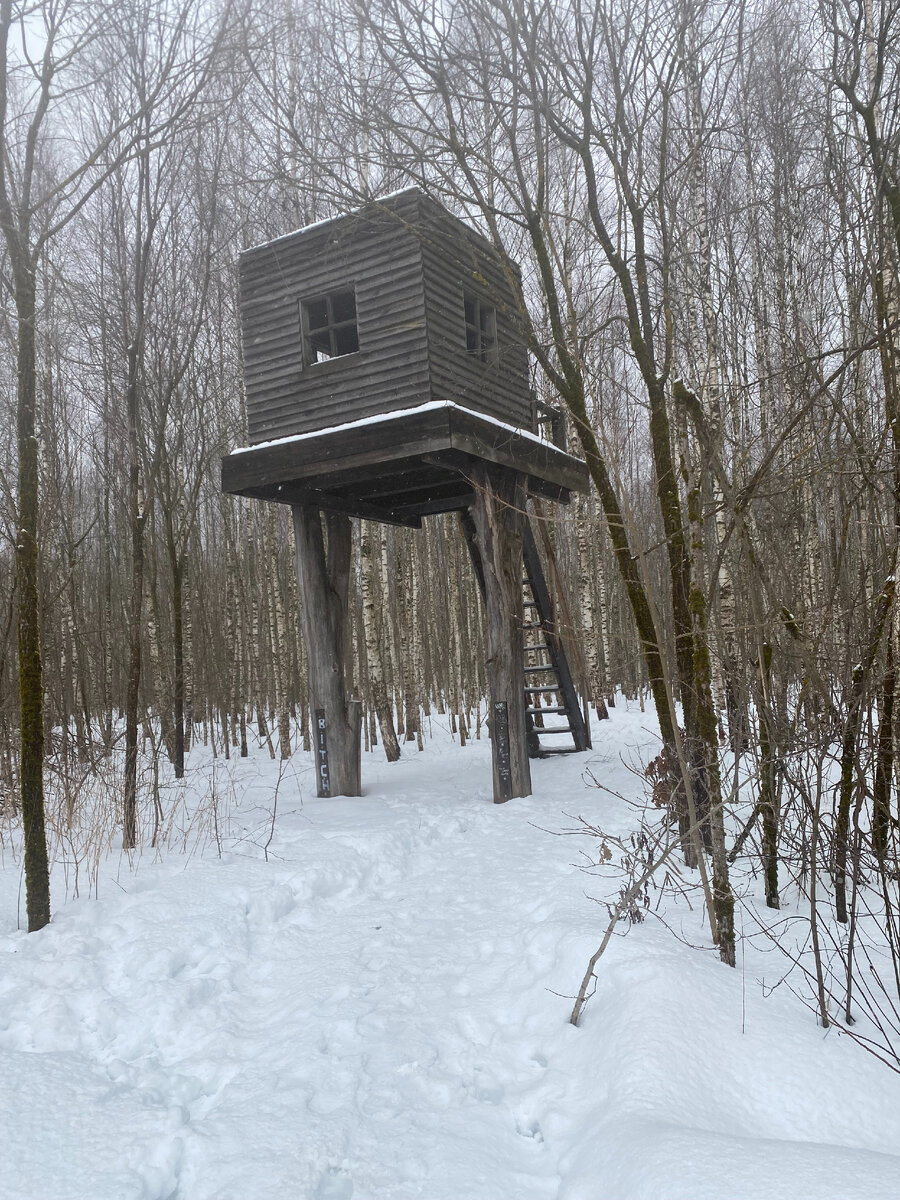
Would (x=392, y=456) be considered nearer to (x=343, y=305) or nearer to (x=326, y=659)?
(x=326, y=659)

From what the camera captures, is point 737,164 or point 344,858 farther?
point 737,164

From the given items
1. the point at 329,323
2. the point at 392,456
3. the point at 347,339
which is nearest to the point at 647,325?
the point at 392,456

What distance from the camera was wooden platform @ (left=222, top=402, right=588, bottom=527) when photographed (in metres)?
6.56

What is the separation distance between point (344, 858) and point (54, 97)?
499 centimetres

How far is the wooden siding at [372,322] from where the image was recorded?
274 inches

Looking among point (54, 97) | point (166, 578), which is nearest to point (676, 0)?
point (54, 97)

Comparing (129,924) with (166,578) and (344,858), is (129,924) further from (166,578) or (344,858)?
(166,578)

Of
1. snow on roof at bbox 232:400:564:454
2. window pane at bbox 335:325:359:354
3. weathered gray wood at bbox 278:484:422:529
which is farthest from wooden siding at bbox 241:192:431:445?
window pane at bbox 335:325:359:354

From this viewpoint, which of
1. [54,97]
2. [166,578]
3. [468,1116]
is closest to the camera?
[468,1116]

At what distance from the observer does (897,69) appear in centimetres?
341

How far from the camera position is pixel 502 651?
293 inches

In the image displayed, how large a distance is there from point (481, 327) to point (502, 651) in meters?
3.62

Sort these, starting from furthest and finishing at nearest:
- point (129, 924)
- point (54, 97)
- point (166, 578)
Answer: point (166, 578) < point (54, 97) < point (129, 924)

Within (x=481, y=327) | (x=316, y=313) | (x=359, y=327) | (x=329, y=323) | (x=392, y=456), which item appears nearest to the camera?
(x=392, y=456)
